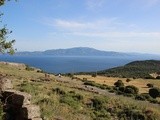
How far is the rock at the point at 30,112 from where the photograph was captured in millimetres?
12004

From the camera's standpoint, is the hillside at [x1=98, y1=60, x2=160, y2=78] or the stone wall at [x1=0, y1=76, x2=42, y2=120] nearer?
the stone wall at [x1=0, y1=76, x2=42, y2=120]

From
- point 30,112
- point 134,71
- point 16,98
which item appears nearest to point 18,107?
point 16,98

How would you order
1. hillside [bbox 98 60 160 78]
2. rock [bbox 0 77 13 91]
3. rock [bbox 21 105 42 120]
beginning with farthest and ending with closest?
hillside [bbox 98 60 160 78], rock [bbox 0 77 13 91], rock [bbox 21 105 42 120]

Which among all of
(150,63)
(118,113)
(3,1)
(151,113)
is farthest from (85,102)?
(150,63)

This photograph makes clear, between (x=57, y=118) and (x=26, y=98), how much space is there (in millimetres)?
1753

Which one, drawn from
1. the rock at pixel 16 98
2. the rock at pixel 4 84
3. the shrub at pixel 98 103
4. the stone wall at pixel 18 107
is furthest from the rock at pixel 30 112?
the shrub at pixel 98 103

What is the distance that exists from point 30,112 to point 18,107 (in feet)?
2.44

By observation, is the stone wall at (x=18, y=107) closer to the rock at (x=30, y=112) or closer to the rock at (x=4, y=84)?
the rock at (x=30, y=112)

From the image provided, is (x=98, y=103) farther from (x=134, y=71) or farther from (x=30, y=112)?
(x=134, y=71)

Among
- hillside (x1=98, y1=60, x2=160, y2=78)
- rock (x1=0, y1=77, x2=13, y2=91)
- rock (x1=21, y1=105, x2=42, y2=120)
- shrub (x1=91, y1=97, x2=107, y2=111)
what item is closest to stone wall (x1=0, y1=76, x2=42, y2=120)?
rock (x1=21, y1=105, x2=42, y2=120)

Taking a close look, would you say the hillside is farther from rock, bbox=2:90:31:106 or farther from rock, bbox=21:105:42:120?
rock, bbox=21:105:42:120

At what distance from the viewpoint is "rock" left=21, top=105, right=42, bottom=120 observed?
39.4 feet

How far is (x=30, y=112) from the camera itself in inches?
475

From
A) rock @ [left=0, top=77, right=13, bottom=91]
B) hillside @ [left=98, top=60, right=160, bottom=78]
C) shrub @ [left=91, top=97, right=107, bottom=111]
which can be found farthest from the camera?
hillside @ [left=98, top=60, right=160, bottom=78]
